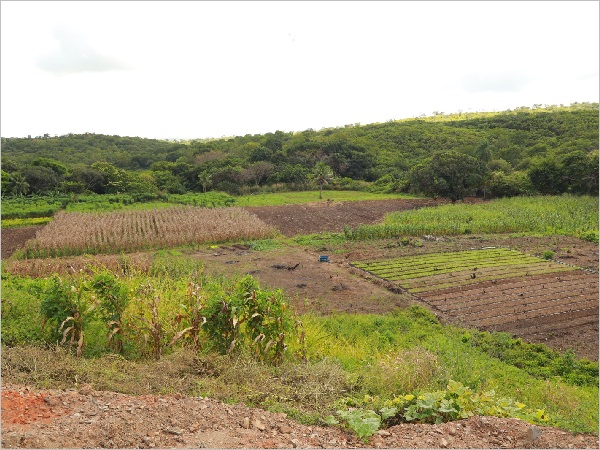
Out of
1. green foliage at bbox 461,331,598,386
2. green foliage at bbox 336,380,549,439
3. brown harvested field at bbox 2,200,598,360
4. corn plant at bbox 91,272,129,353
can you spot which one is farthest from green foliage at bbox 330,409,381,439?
brown harvested field at bbox 2,200,598,360

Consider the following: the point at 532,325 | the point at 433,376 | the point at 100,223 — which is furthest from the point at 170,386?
the point at 100,223

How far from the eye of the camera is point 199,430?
458 centimetres

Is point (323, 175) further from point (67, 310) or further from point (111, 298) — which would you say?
point (67, 310)

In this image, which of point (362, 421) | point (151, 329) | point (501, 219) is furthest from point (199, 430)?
point (501, 219)

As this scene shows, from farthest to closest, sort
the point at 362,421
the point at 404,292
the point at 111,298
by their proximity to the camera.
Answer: the point at 404,292
the point at 111,298
the point at 362,421

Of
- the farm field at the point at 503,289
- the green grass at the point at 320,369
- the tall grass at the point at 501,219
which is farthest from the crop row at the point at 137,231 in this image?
the green grass at the point at 320,369

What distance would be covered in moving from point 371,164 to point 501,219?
25062 mm

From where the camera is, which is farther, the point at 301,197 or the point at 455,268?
the point at 301,197

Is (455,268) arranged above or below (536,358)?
above

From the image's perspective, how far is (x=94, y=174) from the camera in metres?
42.1

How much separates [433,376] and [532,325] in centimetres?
785

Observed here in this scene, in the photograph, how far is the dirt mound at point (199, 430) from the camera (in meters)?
4.34

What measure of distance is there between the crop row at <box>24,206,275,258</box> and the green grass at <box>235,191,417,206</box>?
635 cm

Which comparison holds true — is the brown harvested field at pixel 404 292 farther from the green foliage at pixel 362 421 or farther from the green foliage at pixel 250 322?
the green foliage at pixel 362 421
